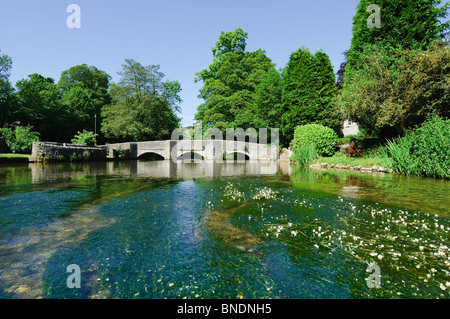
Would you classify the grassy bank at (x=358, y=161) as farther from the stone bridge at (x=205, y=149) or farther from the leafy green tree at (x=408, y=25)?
the stone bridge at (x=205, y=149)

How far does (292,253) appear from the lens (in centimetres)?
329

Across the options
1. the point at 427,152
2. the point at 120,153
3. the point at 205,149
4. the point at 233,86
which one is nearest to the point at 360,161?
Answer: the point at 427,152

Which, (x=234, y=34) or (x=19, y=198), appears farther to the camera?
(x=234, y=34)

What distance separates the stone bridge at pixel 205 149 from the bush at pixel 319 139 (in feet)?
26.6

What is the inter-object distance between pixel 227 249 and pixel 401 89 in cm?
1653

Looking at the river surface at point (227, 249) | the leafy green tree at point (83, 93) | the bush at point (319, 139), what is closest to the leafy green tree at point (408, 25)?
the bush at point (319, 139)

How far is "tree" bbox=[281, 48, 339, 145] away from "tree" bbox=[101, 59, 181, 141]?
75.0ft

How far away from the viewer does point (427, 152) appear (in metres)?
11.0

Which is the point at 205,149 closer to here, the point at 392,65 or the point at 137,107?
the point at 137,107

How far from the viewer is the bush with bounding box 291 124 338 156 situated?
21516 mm

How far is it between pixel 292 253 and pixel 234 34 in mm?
40339
